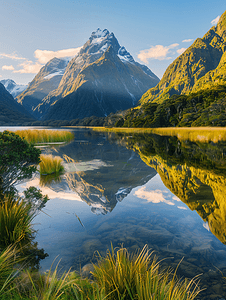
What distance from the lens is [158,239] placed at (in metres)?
5.36

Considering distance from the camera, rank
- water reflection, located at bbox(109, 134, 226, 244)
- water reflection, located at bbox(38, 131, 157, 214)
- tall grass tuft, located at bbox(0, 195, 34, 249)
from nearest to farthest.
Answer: tall grass tuft, located at bbox(0, 195, 34, 249) < water reflection, located at bbox(109, 134, 226, 244) < water reflection, located at bbox(38, 131, 157, 214)

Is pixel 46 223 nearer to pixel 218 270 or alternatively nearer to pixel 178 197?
pixel 218 270

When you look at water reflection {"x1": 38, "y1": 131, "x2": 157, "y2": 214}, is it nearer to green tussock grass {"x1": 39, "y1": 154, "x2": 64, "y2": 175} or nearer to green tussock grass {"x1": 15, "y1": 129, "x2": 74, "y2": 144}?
green tussock grass {"x1": 39, "y1": 154, "x2": 64, "y2": 175}

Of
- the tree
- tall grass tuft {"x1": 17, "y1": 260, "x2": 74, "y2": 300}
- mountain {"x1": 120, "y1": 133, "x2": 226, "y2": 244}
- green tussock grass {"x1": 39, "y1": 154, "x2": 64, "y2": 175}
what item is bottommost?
mountain {"x1": 120, "y1": 133, "x2": 226, "y2": 244}

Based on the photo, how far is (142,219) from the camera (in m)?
6.64

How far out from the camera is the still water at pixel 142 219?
14.6ft

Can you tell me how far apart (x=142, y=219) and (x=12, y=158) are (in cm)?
538

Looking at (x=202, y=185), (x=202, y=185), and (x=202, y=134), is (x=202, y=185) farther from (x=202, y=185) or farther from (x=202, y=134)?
(x=202, y=134)

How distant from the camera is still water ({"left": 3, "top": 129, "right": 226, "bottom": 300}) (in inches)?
175

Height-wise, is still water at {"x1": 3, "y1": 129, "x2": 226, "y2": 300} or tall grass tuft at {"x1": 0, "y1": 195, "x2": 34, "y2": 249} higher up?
tall grass tuft at {"x1": 0, "y1": 195, "x2": 34, "y2": 249}

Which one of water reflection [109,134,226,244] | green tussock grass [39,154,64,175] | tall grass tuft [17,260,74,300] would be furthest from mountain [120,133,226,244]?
green tussock grass [39,154,64,175]

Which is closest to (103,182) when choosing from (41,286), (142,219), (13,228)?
(142,219)

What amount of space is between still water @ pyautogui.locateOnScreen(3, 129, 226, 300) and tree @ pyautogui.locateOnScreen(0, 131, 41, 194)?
174 cm

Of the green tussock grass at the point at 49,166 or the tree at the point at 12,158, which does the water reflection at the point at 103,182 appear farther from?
the tree at the point at 12,158
